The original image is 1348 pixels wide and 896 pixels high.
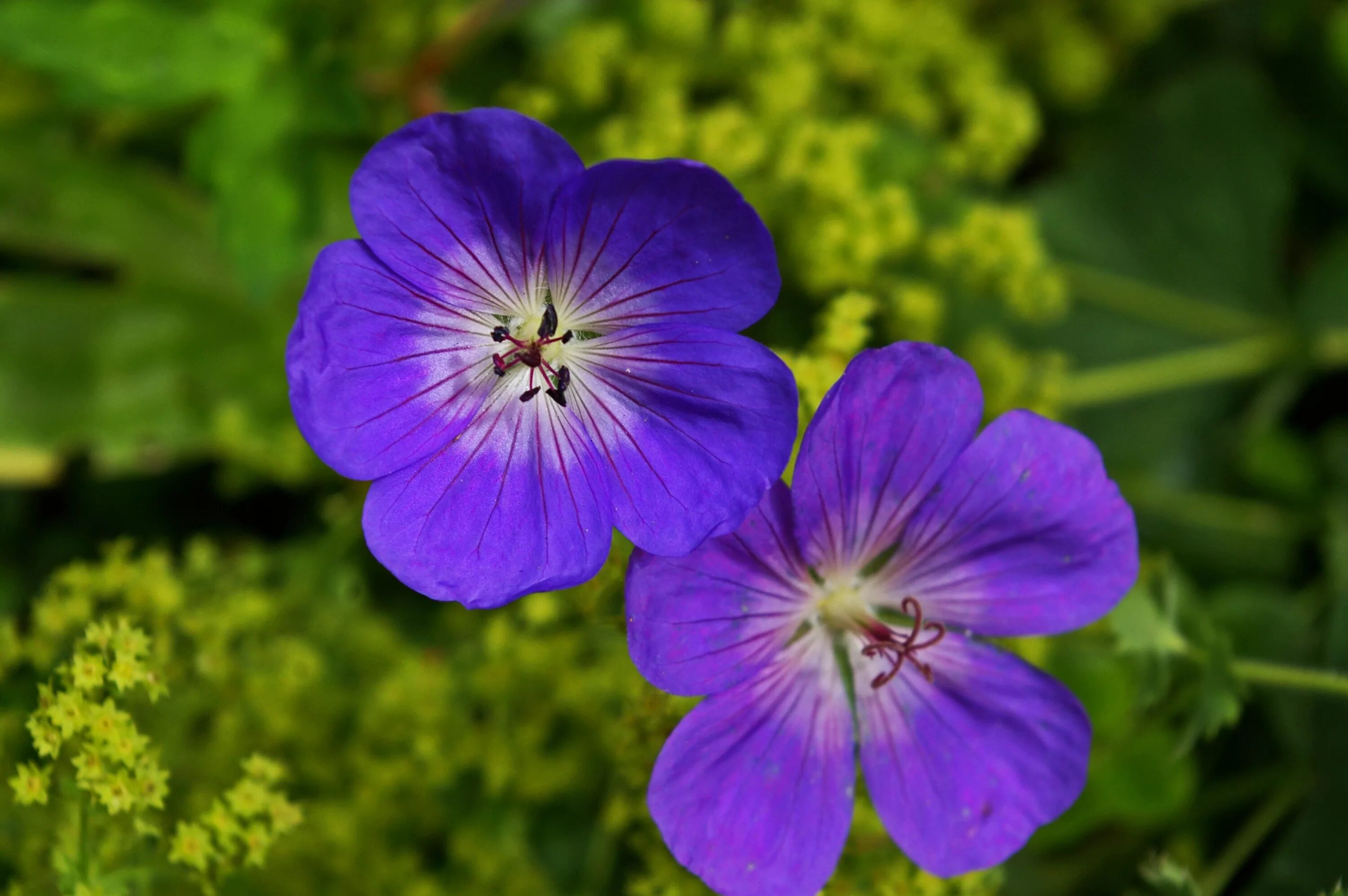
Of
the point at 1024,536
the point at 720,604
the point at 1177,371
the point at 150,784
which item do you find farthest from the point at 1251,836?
the point at 150,784

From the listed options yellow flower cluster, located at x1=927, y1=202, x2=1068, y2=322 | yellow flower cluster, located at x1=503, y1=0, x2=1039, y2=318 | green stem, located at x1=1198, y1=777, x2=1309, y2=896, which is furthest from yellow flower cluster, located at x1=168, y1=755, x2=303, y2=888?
green stem, located at x1=1198, y1=777, x2=1309, y2=896

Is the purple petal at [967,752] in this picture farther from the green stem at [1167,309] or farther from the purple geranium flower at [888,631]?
the green stem at [1167,309]

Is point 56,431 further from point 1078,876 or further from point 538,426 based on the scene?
point 1078,876

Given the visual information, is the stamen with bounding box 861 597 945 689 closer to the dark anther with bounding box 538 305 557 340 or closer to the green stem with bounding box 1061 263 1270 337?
the dark anther with bounding box 538 305 557 340

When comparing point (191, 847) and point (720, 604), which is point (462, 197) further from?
point (191, 847)

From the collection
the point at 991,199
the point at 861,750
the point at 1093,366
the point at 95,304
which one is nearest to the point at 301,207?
the point at 95,304

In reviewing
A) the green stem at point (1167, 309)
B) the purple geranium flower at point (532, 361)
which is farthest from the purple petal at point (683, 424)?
the green stem at point (1167, 309)
